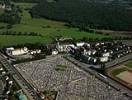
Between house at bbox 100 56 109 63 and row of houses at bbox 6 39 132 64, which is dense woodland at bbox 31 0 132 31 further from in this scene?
house at bbox 100 56 109 63

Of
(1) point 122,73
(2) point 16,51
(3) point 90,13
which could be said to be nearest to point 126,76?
(1) point 122,73

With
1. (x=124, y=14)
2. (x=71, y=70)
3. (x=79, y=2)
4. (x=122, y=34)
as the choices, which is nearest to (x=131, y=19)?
(x=124, y=14)

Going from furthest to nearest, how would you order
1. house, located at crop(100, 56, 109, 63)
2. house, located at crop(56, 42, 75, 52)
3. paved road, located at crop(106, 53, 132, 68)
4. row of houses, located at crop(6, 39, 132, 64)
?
house, located at crop(56, 42, 75, 52) < row of houses, located at crop(6, 39, 132, 64) < house, located at crop(100, 56, 109, 63) < paved road, located at crop(106, 53, 132, 68)

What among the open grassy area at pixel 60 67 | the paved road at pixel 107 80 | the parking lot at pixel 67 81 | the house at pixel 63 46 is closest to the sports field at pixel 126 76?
the paved road at pixel 107 80

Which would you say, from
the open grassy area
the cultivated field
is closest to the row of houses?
the cultivated field

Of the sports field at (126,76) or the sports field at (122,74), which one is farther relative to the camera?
the sports field at (126,76)

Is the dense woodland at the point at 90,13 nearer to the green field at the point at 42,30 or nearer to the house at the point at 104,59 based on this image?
the green field at the point at 42,30

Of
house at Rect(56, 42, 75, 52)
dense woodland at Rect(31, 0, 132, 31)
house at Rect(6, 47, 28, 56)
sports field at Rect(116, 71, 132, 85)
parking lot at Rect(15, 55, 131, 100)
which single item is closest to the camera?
parking lot at Rect(15, 55, 131, 100)
